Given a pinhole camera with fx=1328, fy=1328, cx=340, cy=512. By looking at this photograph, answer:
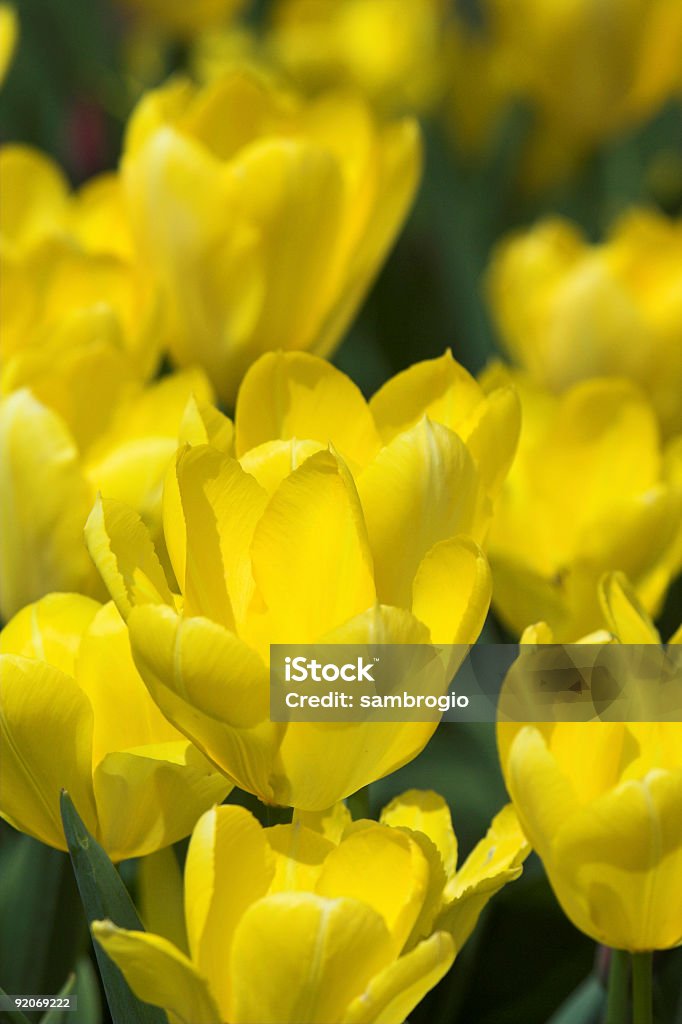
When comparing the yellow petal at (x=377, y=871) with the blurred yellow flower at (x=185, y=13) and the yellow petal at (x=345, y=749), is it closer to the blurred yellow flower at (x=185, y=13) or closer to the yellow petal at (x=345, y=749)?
the yellow petal at (x=345, y=749)

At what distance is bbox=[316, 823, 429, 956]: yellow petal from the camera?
33 centimetres

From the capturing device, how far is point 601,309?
71 centimetres

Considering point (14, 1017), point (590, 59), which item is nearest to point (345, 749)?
point (14, 1017)

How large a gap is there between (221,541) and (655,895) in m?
0.15

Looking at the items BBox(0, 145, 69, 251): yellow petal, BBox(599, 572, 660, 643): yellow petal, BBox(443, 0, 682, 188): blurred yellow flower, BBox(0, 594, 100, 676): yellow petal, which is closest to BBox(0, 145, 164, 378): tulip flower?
BBox(0, 145, 69, 251): yellow petal

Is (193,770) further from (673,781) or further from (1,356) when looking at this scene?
(1,356)

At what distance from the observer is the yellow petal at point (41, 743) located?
0.36 meters

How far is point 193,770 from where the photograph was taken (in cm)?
37

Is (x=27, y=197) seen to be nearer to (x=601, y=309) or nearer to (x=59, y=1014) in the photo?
(x=601, y=309)

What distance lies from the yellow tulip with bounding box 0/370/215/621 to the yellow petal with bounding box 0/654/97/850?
0.31 ft

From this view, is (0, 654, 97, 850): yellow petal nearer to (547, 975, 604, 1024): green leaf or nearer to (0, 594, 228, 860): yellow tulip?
(0, 594, 228, 860): yellow tulip

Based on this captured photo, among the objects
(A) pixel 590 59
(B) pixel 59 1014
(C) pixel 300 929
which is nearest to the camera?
(C) pixel 300 929

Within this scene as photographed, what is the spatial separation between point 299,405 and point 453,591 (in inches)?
3.8

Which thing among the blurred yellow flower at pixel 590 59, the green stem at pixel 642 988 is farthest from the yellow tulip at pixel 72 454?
the blurred yellow flower at pixel 590 59
